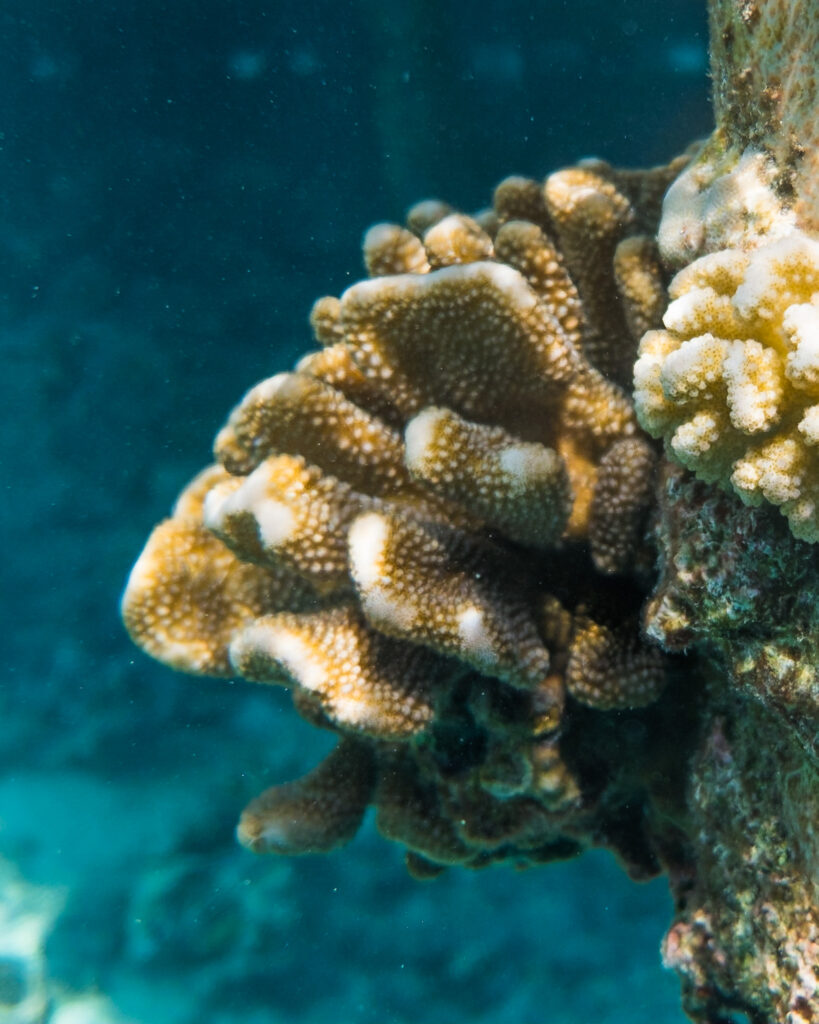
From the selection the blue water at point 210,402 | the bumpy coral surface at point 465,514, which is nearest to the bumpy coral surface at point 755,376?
the bumpy coral surface at point 465,514

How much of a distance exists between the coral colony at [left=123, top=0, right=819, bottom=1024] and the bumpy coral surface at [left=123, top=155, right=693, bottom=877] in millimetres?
11

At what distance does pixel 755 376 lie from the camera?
165 cm

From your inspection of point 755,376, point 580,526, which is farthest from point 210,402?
point 755,376

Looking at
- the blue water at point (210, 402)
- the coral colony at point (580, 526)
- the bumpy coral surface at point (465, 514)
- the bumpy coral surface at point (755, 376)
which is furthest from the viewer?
the blue water at point (210, 402)

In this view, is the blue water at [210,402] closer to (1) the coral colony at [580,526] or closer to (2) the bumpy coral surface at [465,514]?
(1) the coral colony at [580,526]

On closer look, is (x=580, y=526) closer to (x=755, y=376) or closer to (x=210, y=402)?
(x=755, y=376)

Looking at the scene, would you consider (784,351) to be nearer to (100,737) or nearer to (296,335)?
(296,335)

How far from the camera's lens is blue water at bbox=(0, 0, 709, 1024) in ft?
25.4

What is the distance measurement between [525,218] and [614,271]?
0.58m

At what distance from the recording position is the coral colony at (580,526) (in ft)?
6.15

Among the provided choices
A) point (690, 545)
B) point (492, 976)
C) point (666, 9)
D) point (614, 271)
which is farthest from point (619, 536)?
point (492, 976)

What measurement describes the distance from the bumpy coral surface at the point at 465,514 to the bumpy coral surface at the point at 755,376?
2.37 feet

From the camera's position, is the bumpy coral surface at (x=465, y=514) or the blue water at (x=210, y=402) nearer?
the bumpy coral surface at (x=465, y=514)

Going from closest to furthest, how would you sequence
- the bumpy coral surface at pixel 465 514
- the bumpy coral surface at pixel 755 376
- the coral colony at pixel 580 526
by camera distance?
the bumpy coral surface at pixel 755 376, the coral colony at pixel 580 526, the bumpy coral surface at pixel 465 514
